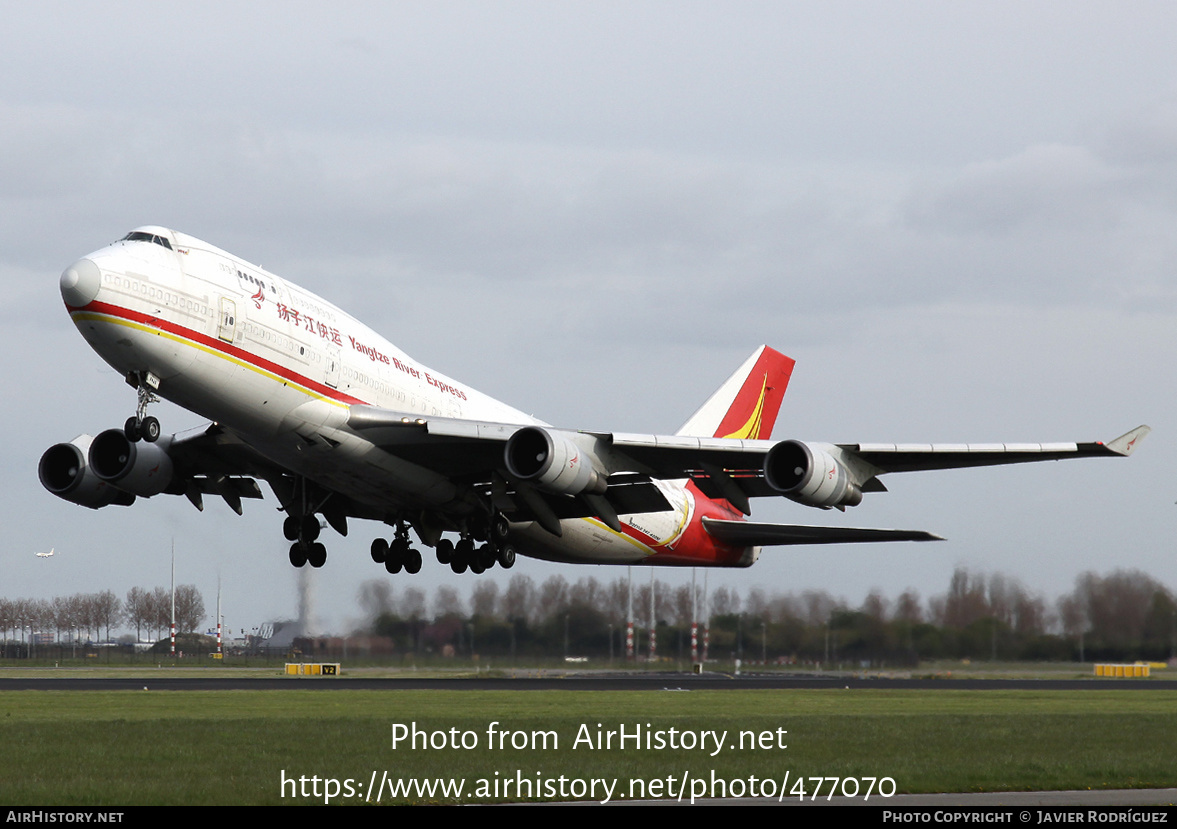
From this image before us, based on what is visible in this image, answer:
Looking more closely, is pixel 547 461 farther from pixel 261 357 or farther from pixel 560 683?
pixel 560 683

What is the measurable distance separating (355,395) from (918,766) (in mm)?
13969

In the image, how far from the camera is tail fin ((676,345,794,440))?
43.8m

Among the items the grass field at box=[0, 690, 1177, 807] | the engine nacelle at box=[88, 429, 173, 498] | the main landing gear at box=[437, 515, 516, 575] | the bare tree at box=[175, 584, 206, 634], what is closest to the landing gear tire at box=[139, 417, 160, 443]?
the grass field at box=[0, 690, 1177, 807]

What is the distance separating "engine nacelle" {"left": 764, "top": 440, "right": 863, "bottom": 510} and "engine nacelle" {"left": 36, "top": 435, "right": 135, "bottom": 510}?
16.3m

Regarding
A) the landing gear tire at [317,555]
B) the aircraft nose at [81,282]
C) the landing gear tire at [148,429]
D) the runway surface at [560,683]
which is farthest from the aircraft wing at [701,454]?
the runway surface at [560,683]

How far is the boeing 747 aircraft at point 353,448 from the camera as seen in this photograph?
25.4m

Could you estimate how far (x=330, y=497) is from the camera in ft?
115

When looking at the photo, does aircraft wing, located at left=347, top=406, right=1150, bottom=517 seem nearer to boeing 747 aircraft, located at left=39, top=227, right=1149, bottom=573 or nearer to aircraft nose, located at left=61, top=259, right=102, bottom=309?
boeing 747 aircraft, located at left=39, top=227, right=1149, bottom=573

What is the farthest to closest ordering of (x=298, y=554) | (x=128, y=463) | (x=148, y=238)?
1. (x=298, y=554)
2. (x=128, y=463)
3. (x=148, y=238)

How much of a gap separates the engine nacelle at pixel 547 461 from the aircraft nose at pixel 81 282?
9334 mm

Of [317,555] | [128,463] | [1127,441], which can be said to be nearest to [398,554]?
[317,555]

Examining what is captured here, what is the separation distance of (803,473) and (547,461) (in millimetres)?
5576

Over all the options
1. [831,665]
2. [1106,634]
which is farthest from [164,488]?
[1106,634]

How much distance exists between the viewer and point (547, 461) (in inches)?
1141
